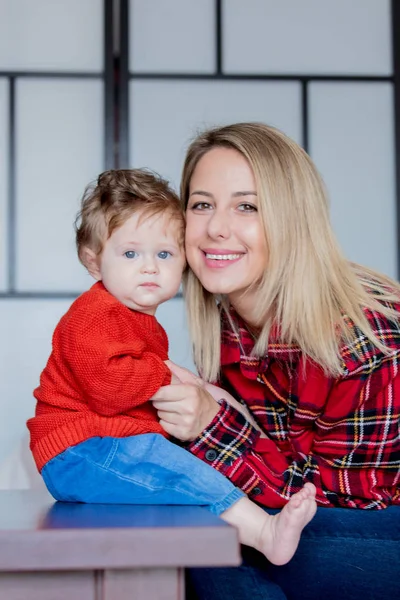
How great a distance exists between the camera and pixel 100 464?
1.28 m

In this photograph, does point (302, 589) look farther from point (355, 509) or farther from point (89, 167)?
point (89, 167)

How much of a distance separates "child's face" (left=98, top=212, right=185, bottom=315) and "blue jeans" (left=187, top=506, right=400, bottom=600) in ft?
1.68

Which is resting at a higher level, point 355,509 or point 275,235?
point 275,235

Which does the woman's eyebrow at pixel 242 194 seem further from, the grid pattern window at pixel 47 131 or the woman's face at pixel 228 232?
the grid pattern window at pixel 47 131

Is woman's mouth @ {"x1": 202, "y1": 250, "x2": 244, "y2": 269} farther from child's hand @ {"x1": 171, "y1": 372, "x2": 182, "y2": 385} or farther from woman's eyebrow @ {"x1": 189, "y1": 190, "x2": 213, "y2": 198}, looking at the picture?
child's hand @ {"x1": 171, "y1": 372, "x2": 182, "y2": 385}

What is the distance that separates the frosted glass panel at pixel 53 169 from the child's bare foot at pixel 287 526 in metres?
1.87

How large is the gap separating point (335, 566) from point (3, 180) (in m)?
2.15

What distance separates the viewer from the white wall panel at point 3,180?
3.06m

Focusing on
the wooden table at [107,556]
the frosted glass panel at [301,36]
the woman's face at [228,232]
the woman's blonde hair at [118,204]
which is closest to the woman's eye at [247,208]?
the woman's face at [228,232]

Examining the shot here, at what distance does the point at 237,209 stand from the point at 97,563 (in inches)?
34.7

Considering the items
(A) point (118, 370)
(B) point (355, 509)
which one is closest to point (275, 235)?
(A) point (118, 370)

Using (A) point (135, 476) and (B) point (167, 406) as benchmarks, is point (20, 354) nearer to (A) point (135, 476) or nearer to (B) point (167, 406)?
(B) point (167, 406)

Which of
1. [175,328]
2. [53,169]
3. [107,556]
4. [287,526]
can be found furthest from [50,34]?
[107,556]

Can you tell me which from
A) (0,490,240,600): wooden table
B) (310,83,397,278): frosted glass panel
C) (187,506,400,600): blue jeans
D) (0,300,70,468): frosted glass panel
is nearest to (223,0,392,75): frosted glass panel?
(310,83,397,278): frosted glass panel
